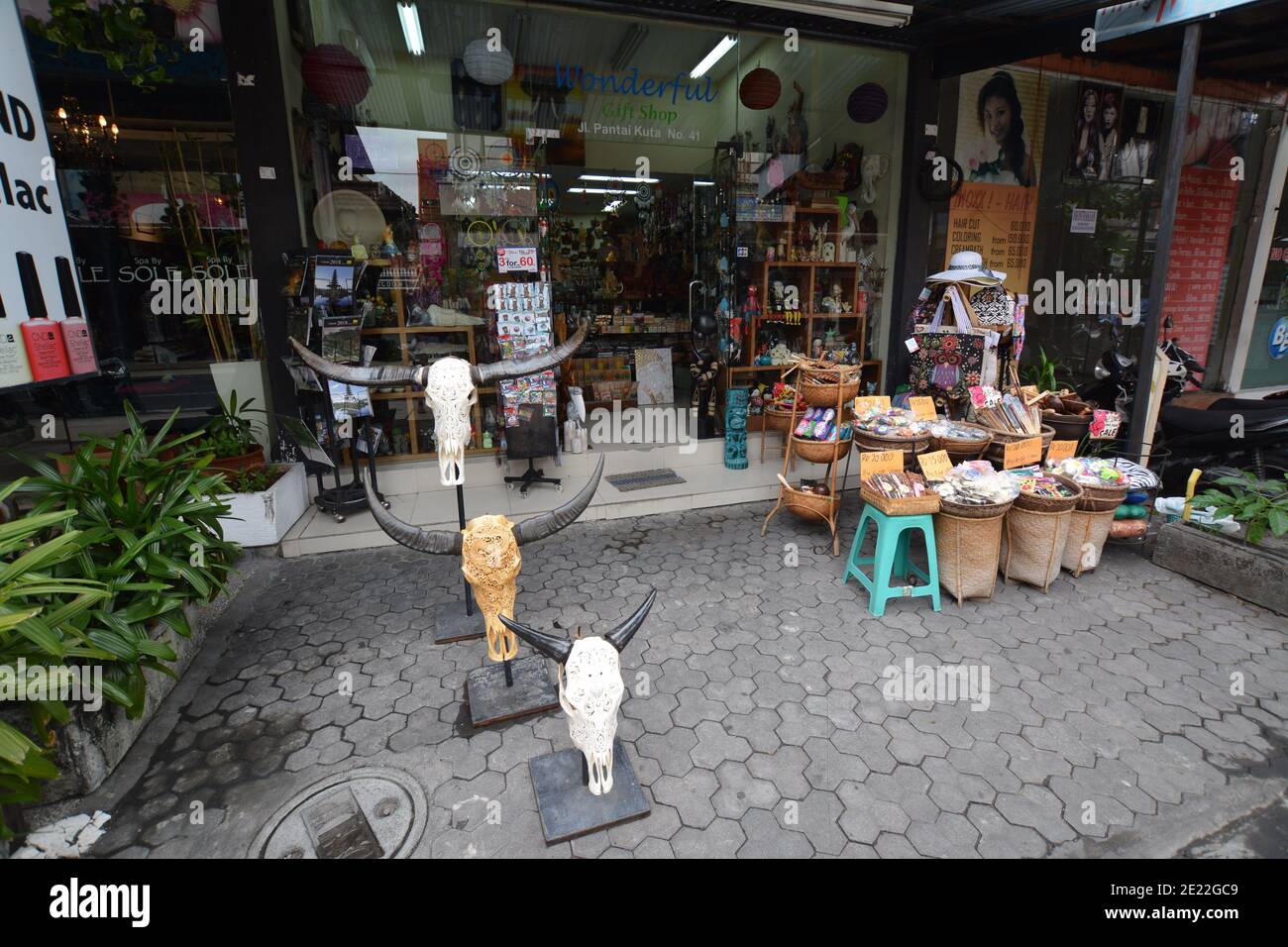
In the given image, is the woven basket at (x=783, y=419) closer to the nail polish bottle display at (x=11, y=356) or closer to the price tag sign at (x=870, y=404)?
the price tag sign at (x=870, y=404)

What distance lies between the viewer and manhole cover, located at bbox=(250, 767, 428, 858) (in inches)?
92.5

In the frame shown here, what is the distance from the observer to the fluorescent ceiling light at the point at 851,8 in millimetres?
5219

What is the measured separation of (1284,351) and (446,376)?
13266 millimetres

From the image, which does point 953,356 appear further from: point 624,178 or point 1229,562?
point 624,178

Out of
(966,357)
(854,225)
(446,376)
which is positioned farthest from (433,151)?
(966,357)

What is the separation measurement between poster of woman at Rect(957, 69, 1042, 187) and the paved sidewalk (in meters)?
5.46

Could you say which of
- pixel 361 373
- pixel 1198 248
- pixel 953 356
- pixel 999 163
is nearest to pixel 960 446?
pixel 953 356

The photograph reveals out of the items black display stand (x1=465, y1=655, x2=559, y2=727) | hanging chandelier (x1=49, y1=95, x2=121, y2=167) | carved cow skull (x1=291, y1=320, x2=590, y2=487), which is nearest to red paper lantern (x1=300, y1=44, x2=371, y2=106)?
hanging chandelier (x1=49, y1=95, x2=121, y2=167)

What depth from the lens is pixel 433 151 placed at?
252 inches

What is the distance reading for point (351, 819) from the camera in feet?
8.13

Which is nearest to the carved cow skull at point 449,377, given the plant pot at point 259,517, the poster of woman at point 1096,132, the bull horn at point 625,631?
the bull horn at point 625,631

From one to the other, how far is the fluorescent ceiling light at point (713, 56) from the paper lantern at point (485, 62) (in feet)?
7.03

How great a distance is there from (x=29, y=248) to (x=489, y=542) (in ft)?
11.2

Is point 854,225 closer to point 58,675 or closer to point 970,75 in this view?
point 970,75
